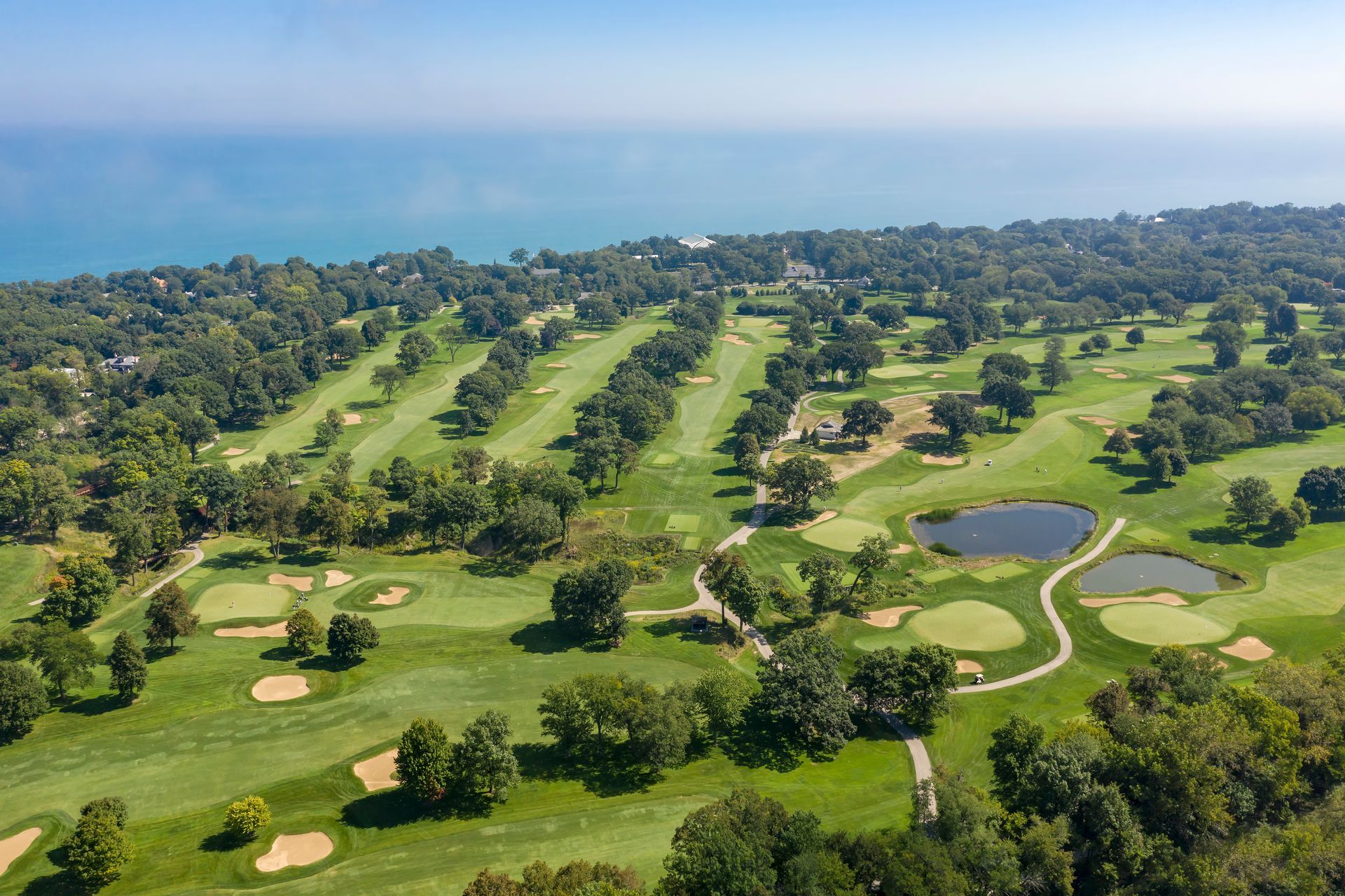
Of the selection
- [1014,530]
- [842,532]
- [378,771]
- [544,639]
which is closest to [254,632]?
[378,771]

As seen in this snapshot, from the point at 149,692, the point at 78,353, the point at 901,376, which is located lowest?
the point at 149,692

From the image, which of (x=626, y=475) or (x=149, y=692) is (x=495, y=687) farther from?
(x=626, y=475)

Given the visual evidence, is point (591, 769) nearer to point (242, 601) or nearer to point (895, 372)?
point (242, 601)

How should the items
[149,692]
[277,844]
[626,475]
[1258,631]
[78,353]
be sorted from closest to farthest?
[277,844] < [149,692] < [1258,631] < [626,475] < [78,353]

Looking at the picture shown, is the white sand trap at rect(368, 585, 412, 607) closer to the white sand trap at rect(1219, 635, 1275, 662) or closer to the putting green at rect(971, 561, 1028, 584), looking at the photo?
the putting green at rect(971, 561, 1028, 584)

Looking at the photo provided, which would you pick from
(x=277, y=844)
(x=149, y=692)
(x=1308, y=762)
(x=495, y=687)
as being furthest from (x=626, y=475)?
(x=1308, y=762)

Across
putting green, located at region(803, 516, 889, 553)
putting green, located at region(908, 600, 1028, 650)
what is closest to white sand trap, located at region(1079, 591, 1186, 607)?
putting green, located at region(908, 600, 1028, 650)

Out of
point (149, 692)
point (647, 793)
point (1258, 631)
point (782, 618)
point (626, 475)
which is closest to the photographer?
point (647, 793)
